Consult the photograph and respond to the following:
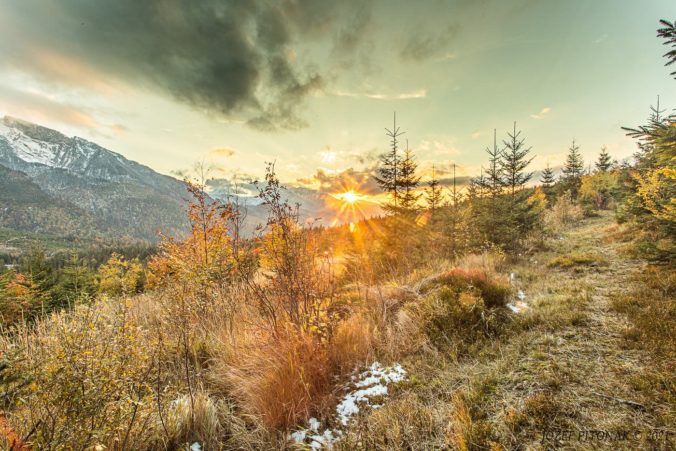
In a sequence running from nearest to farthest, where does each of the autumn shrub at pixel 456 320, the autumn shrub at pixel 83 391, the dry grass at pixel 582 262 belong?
the autumn shrub at pixel 83 391
the autumn shrub at pixel 456 320
the dry grass at pixel 582 262

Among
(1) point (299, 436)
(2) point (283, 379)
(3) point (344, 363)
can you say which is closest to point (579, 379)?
(3) point (344, 363)

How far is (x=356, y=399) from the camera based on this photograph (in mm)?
3240

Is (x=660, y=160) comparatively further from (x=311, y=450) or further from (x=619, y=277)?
(x=311, y=450)

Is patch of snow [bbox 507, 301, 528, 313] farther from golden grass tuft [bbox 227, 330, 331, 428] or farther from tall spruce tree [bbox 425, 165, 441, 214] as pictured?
tall spruce tree [bbox 425, 165, 441, 214]

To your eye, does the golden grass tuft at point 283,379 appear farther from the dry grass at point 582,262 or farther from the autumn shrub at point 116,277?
the dry grass at point 582,262

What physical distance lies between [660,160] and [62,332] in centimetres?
999

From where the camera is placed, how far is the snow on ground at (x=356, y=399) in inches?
107

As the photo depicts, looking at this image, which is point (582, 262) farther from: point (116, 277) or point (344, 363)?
point (116, 277)

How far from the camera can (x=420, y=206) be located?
1520 centimetres

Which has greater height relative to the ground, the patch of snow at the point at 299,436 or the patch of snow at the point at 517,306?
the patch of snow at the point at 517,306

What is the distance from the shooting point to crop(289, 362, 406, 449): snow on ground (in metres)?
2.71

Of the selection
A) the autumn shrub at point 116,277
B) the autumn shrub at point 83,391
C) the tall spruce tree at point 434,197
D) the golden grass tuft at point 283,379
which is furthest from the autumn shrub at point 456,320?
the tall spruce tree at point 434,197

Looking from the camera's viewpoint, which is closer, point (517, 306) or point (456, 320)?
point (456, 320)

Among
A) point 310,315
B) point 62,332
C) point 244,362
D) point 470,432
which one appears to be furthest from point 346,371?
point 62,332
